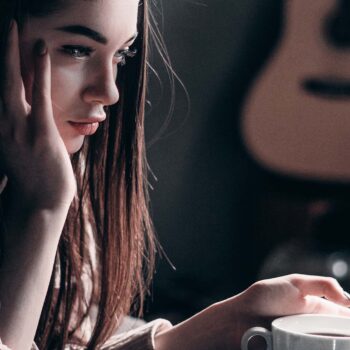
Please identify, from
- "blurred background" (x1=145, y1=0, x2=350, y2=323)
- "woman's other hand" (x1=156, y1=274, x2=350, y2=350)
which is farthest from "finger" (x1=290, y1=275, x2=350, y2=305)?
"blurred background" (x1=145, y1=0, x2=350, y2=323)

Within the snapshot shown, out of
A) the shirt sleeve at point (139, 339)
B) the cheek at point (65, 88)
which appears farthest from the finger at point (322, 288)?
the cheek at point (65, 88)

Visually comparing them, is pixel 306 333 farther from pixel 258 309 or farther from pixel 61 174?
pixel 61 174

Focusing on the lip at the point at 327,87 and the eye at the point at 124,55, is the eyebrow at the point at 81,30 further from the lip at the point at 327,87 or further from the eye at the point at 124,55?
the lip at the point at 327,87

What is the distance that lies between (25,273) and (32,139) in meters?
0.15

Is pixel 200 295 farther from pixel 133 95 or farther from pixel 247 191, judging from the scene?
pixel 133 95

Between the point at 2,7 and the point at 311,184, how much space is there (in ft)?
4.26

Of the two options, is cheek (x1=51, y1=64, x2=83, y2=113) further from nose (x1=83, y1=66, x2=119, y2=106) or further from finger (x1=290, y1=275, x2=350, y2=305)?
finger (x1=290, y1=275, x2=350, y2=305)

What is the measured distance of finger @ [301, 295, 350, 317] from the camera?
867 millimetres

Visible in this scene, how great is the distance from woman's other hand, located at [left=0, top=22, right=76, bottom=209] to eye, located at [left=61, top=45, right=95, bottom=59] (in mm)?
22

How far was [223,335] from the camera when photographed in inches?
35.5

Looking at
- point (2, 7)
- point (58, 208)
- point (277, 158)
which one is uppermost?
point (2, 7)

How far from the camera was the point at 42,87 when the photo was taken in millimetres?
864

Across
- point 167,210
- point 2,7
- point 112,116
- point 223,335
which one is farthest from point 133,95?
point 167,210

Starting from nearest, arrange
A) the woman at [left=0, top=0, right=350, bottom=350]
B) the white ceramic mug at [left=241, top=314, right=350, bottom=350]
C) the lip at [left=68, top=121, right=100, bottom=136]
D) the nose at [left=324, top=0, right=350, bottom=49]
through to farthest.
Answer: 1. the white ceramic mug at [left=241, top=314, right=350, bottom=350]
2. the woman at [left=0, top=0, right=350, bottom=350]
3. the lip at [left=68, top=121, right=100, bottom=136]
4. the nose at [left=324, top=0, right=350, bottom=49]
